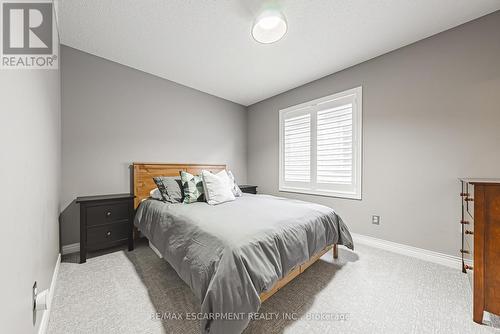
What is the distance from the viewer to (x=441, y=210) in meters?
2.12

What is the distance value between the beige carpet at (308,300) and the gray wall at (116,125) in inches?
39.2

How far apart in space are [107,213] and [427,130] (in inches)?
153

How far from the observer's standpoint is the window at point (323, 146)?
277 cm

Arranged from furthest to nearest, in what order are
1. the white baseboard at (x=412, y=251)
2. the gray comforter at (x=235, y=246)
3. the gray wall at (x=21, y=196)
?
the white baseboard at (x=412, y=251) → the gray comforter at (x=235, y=246) → the gray wall at (x=21, y=196)

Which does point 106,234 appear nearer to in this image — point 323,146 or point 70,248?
point 70,248

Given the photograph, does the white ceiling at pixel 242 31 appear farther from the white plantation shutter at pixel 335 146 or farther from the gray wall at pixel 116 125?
the white plantation shutter at pixel 335 146

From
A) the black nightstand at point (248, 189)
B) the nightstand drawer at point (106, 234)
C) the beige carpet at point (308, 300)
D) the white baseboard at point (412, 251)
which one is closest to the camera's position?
the beige carpet at point (308, 300)

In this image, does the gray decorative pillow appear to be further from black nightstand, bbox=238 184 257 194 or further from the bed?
black nightstand, bbox=238 184 257 194

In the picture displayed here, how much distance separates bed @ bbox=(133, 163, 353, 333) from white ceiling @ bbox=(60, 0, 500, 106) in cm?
193

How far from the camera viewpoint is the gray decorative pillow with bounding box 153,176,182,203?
8.10 feet

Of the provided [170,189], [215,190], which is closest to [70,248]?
[170,189]

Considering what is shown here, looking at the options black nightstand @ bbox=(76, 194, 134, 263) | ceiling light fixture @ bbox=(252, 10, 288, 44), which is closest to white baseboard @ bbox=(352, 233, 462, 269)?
ceiling light fixture @ bbox=(252, 10, 288, 44)

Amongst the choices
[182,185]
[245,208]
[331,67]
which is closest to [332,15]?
[331,67]

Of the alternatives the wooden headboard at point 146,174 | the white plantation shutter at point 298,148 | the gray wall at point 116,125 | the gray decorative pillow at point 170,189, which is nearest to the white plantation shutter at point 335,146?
the white plantation shutter at point 298,148
